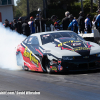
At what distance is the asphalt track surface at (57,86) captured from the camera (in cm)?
548

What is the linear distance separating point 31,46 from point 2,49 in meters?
4.23

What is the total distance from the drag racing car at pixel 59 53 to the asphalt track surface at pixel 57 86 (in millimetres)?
275

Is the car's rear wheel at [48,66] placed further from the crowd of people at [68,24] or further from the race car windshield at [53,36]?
the crowd of people at [68,24]

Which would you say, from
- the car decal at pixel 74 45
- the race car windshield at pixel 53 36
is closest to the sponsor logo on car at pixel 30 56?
the race car windshield at pixel 53 36

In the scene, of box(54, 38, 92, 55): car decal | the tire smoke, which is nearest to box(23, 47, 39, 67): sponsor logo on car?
box(54, 38, 92, 55): car decal

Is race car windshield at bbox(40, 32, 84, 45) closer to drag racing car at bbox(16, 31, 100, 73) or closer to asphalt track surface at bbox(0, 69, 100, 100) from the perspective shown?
drag racing car at bbox(16, 31, 100, 73)

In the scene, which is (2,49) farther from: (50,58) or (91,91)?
(91,91)

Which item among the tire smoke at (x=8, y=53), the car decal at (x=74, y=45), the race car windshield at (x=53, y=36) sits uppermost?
the race car windshield at (x=53, y=36)

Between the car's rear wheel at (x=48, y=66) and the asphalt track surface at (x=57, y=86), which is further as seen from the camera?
the car's rear wheel at (x=48, y=66)

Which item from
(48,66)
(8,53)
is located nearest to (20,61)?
(48,66)

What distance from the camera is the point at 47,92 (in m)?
5.91

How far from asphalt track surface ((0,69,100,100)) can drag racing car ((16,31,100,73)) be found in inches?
10.8

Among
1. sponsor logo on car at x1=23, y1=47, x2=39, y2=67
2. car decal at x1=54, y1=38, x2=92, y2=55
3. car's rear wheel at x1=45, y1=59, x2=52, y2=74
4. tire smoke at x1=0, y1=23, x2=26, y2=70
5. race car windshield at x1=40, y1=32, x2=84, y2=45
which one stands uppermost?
race car windshield at x1=40, y1=32, x2=84, y2=45

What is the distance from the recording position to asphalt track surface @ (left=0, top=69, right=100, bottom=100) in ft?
18.0
